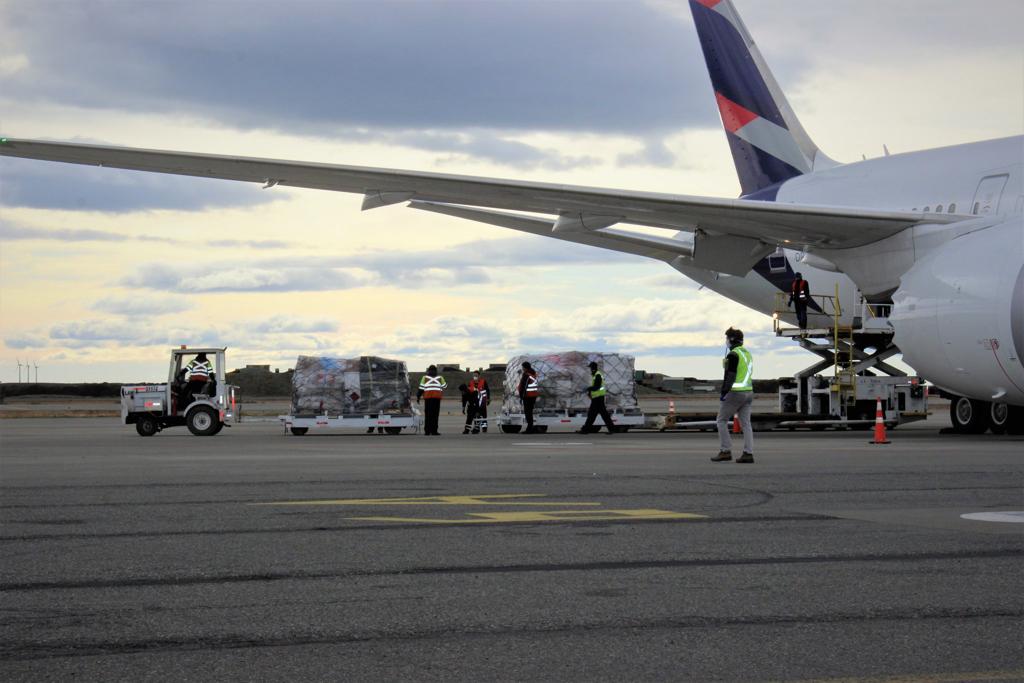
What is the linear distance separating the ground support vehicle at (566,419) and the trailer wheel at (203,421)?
659 centimetres

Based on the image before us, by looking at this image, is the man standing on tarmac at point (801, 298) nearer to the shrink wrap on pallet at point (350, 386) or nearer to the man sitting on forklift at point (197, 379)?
the shrink wrap on pallet at point (350, 386)

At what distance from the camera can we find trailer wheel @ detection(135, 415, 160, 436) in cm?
2758

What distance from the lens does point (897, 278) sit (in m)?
23.5

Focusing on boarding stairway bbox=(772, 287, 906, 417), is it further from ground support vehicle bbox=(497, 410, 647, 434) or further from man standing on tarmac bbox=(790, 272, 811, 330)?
ground support vehicle bbox=(497, 410, 647, 434)

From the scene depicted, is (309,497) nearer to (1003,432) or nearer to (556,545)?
(556,545)

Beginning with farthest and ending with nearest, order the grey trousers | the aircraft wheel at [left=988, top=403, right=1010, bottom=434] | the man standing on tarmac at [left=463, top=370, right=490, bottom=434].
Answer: the man standing on tarmac at [left=463, top=370, right=490, bottom=434]
the aircraft wheel at [left=988, top=403, right=1010, bottom=434]
the grey trousers

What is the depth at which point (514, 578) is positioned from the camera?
6387 mm

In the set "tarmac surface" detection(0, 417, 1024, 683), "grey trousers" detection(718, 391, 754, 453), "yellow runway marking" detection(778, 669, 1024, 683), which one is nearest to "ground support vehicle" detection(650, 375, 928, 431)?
"grey trousers" detection(718, 391, 754, 453)

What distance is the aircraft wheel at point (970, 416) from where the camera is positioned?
2425cm

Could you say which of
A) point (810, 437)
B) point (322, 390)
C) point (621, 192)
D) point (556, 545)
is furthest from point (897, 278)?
point (556, 545)

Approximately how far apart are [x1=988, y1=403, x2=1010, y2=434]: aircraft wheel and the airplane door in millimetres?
4054

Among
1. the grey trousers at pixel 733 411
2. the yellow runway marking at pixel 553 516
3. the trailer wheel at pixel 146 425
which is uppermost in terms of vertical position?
the grey trousers at pixel 733 411

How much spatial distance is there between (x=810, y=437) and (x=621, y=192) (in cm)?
594

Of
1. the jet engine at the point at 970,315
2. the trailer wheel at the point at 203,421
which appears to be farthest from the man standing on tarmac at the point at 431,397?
the jet engine at the point at 970,315
